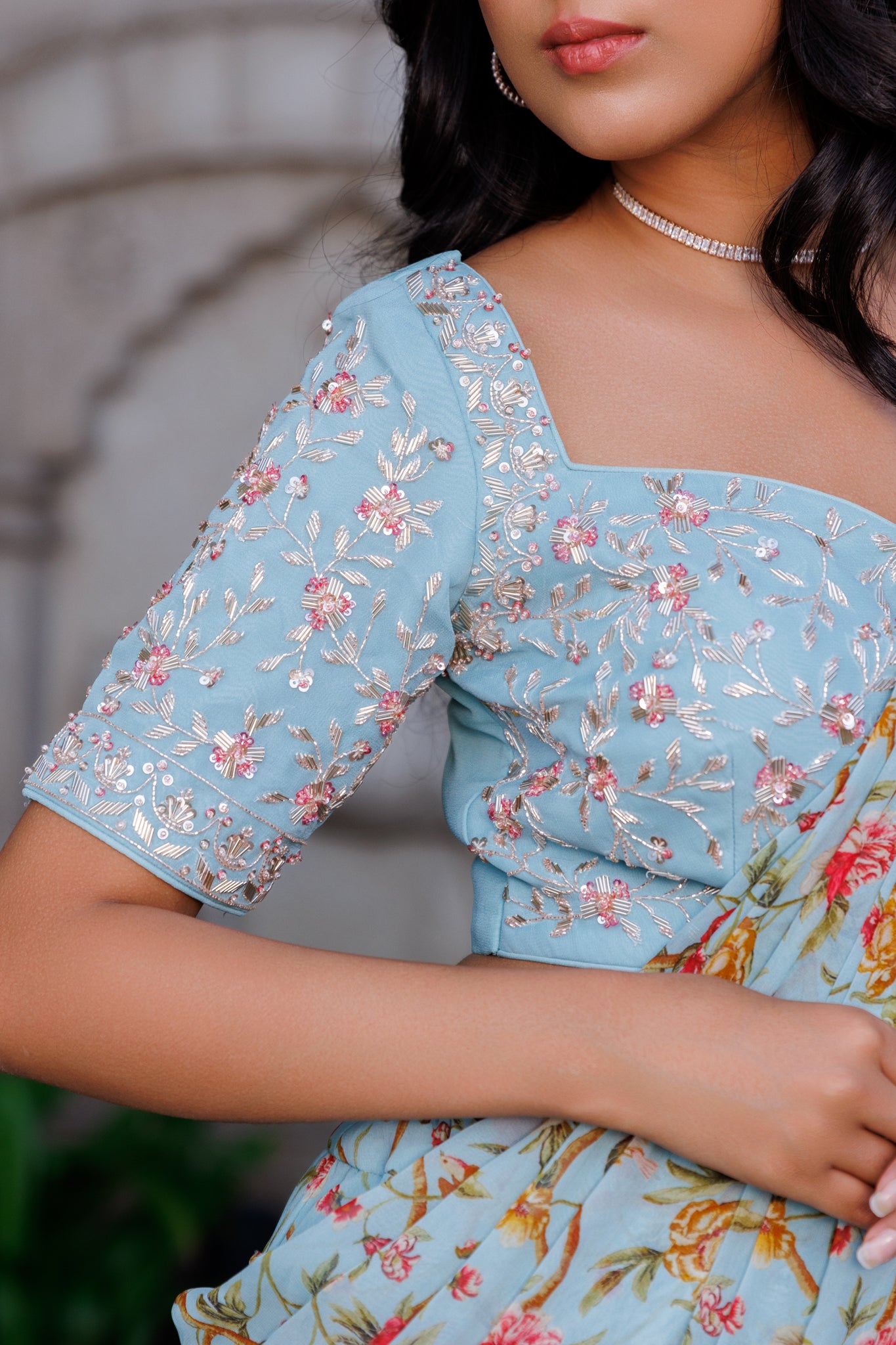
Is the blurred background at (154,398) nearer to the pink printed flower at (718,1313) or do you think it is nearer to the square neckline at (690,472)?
the square neckline at (690,472)

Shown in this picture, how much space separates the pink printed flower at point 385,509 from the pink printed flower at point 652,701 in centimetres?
18

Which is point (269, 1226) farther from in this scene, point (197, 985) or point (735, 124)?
point (735, 124)

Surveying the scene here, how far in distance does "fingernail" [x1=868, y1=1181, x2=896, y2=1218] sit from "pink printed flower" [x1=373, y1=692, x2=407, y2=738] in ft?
1.29

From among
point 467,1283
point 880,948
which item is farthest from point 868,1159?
point 467,1283

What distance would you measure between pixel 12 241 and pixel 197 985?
5.40 feet

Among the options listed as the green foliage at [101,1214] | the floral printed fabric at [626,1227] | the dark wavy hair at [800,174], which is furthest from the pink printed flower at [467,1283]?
the green foliage at [101,1214]

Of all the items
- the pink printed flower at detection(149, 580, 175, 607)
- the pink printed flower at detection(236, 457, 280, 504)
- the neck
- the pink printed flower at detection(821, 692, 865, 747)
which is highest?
the neck

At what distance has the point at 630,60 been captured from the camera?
87cm

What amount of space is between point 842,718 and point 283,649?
357mm

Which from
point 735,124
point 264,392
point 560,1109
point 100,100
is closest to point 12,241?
point 100,100

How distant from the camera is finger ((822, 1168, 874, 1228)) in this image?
0.72m

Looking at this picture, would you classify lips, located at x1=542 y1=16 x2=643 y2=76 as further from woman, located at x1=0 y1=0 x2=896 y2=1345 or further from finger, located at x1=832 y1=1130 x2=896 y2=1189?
finger, located at x1=832 y1=1130 x2=896 y2=1189

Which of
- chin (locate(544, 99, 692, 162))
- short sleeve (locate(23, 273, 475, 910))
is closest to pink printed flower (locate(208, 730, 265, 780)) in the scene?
short sleeve (locate(23, 273, 475, 910))

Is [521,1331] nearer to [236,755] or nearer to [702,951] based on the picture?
[702,951]
